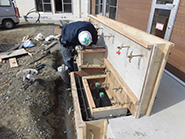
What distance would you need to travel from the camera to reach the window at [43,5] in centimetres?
1113

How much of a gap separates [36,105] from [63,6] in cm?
1006

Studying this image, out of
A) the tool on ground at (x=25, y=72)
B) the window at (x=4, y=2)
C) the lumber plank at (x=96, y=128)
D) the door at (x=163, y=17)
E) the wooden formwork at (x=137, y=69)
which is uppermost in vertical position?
the window at (x=4, y=2)

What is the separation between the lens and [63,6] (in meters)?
11.4

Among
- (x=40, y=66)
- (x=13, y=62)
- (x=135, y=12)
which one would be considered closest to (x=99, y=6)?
(x=135, y=12)

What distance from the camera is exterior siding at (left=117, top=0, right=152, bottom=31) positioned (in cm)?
372

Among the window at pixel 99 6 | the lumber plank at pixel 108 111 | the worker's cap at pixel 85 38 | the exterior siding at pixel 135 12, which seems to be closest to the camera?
the lumber plank at pixel 108 111

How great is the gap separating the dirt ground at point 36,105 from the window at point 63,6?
769 cm

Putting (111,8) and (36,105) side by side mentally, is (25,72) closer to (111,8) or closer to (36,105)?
(36,105)

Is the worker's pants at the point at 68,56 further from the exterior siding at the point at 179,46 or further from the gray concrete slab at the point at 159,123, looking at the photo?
the gray concrete slab at the point at 159,123

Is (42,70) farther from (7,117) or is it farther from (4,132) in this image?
(4,132)

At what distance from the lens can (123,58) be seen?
2.37 metres

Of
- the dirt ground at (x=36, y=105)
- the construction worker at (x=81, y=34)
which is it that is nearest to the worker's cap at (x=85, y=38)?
the construction worker at (x=81, y=34)

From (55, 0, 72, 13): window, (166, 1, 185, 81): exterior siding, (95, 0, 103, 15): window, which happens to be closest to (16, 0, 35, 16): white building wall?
(55, 0, 72, 13): window

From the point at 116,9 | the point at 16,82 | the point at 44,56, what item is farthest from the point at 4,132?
the point at 116,9
